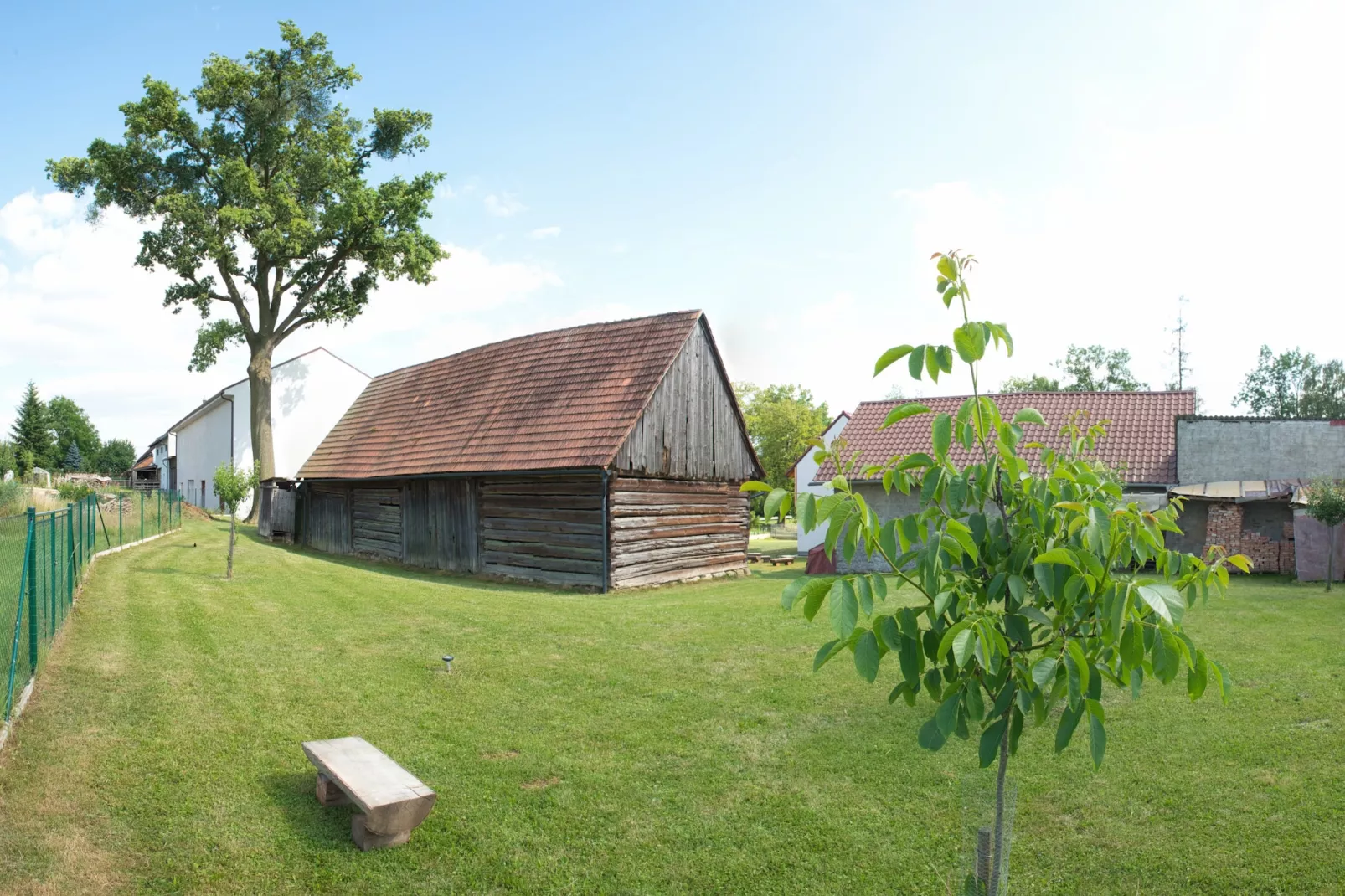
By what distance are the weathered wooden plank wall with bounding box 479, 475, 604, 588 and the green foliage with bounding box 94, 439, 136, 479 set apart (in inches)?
3540

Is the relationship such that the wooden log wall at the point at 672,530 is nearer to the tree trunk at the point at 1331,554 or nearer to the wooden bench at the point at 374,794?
the wooden bench at the point at 374,794

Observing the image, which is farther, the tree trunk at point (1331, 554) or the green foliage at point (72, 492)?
the green foliage at point (72, 492)

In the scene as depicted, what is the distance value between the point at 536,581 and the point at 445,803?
42.8 feet

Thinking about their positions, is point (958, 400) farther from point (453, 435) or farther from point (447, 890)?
point (447, 890)

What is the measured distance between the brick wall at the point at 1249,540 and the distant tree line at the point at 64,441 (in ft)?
242

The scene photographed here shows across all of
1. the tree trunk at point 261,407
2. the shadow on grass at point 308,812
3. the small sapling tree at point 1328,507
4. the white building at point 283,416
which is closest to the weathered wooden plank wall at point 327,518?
the tree trunk at point 261,407

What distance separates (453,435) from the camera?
73.7 ft

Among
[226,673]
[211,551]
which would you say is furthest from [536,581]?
[226,673]

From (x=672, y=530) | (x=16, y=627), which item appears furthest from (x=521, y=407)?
(x=16, y=627)

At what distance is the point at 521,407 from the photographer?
21594mm

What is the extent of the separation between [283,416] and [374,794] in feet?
111

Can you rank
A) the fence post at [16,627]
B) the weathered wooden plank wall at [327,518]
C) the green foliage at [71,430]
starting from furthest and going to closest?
the green foliage at [71,430] → the weathered wooden plank wall at [327,518] → the fence post at [16,627]

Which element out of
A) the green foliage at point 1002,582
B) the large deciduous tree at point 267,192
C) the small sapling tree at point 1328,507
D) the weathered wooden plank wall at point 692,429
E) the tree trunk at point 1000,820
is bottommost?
the tree trunk at point 1000,820

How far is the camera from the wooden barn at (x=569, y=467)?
1861 centimetres
